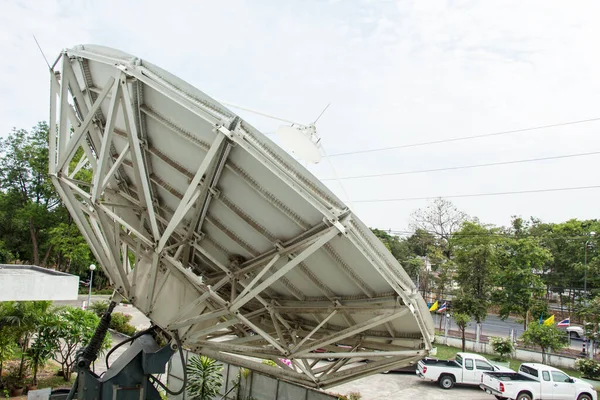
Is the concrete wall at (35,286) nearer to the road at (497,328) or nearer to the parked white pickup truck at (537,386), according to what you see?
the parked white pickup truck at (537,386)

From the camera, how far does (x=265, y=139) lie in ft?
17.5

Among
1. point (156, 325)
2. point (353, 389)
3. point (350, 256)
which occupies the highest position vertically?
point (350, 256)

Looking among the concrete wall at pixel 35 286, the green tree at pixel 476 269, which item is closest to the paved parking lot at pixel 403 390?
the green tree at pixel 476 269

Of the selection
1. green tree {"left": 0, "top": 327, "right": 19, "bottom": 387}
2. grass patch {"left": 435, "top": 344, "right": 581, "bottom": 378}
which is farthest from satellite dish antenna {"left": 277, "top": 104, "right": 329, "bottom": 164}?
grass patch {"left": 435, "top": 344, "right": 581, "bottom": 378}

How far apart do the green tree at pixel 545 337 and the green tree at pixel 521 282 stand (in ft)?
16.1

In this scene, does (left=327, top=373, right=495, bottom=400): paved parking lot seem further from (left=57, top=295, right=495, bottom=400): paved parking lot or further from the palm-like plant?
the palm-like plant

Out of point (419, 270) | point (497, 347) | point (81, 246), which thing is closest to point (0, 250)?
point (81, 246)

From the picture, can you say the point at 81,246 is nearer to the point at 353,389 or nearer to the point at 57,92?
the point at 353,389

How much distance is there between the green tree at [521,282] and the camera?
3085cm

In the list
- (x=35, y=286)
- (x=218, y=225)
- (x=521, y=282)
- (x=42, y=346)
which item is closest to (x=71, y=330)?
(x=42, y=346)

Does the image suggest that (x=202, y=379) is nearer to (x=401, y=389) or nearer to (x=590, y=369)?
(x=401, y=389)

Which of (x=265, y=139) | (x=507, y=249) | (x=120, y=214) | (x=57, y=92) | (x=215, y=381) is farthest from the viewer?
(x=507, y=249)

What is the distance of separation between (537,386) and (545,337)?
9296 mm

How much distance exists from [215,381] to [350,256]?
9.93m
